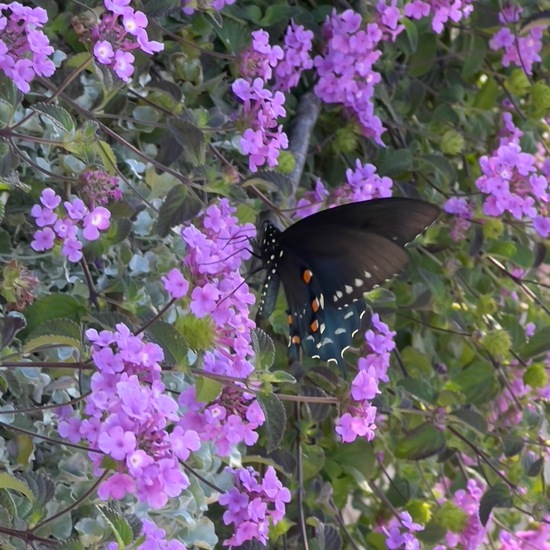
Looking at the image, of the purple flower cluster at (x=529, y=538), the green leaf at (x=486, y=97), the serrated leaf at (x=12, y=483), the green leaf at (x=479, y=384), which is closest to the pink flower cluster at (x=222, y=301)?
the serrated leaf at (x=12, y=483)

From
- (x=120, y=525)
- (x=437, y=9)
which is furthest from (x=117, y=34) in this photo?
(x=437, y=9)

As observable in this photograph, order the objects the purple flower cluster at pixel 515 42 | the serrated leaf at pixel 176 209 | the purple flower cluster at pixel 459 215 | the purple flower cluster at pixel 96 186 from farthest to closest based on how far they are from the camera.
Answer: the purple flower cluster at pixel 515 42
the purple flower cluster at pixel 459 215
the serrated leaf at pixel 176 209
the purple flower cluster at pixel 96 186

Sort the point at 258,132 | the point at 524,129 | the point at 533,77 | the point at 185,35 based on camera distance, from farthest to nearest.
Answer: the point at 533,77 < the point at 524,129 < the point at 185,35 < the point at 258,132

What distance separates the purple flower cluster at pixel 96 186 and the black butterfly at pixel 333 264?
0.27 m

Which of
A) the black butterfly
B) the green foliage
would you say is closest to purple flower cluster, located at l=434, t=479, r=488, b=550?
the green foliage

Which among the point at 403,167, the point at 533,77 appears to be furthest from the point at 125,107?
the point at 533,77

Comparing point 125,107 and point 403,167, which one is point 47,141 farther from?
point 403,167

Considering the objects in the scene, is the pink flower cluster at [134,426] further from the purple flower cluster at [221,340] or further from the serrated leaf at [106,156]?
the serrated leaf at [106,156]

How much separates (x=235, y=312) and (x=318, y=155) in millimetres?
741

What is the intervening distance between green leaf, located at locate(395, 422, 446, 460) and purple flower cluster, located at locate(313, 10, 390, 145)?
507 mm

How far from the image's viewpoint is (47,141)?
3.75 feet

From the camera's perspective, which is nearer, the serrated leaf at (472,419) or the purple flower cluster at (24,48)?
the purple flower cluster at (24,48)

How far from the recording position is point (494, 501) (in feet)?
5.14

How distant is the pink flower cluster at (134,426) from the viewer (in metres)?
0.87
